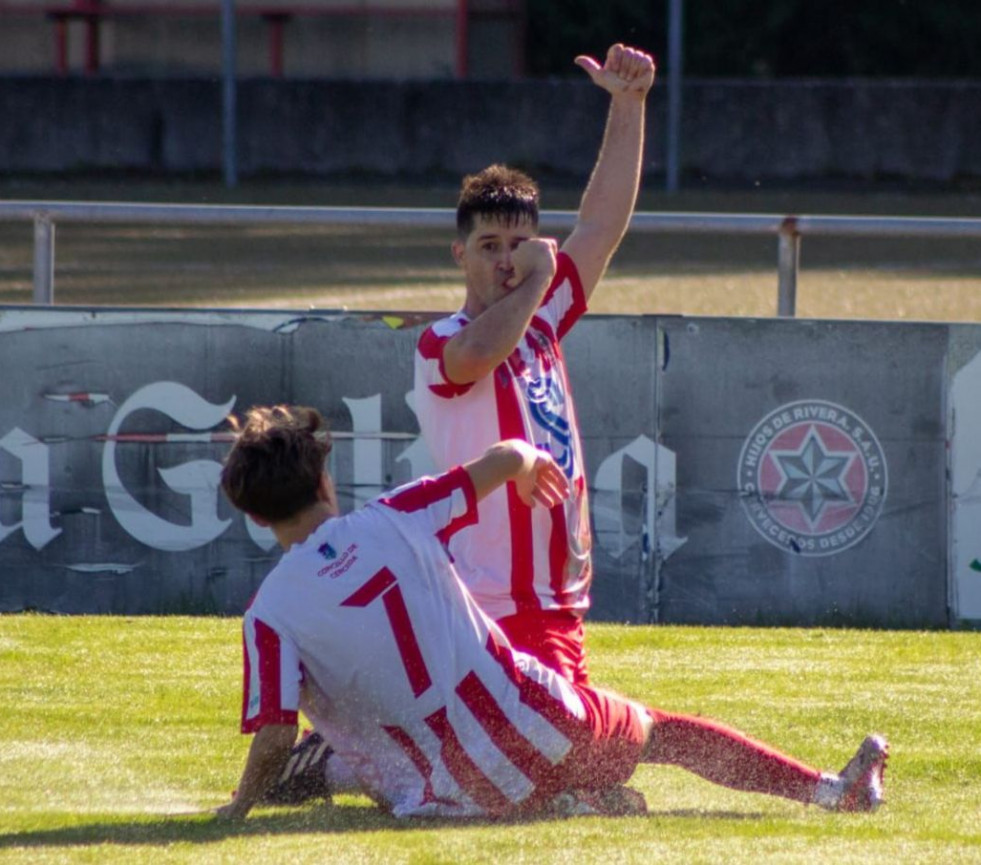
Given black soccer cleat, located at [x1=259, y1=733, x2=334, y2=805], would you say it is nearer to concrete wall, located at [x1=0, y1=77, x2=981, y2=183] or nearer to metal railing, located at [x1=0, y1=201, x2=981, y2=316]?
metal railing, located at [x1=0, y1=201, x2=981, y2=316]

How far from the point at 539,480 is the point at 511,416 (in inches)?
19.3

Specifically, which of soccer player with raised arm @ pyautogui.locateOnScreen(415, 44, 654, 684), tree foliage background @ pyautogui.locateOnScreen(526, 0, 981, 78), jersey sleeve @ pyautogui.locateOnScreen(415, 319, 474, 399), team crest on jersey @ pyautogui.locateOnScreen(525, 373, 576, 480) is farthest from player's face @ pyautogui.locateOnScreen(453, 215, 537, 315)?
tree foliage background @ pyautogui.locateOnScreen(526, 0, 981, 78)

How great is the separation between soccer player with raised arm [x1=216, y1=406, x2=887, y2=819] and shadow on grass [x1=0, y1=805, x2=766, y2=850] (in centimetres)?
6

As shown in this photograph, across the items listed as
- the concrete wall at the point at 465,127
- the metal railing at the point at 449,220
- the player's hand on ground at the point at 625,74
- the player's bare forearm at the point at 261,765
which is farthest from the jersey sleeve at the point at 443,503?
the concrete wall at the point at 465,127

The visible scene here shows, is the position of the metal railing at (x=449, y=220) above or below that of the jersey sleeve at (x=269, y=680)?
above

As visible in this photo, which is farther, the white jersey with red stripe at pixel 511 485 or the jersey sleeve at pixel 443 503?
the white jersey with red stripe at pixel 511 485

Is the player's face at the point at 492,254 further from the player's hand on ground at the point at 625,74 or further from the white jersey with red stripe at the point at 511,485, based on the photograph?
the player's hand on ground at the point at 625,74

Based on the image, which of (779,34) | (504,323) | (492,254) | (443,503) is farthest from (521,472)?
(779,34)

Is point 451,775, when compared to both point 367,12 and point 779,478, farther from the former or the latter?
point 367,12

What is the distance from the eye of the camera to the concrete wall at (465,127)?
94.3 ft

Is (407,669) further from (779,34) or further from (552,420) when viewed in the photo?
(779,34)

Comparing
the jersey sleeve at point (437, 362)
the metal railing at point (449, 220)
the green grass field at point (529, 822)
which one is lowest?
the green grass field at point (529, 822)

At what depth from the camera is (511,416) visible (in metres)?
5.07

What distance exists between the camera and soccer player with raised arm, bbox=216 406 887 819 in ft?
14.7
